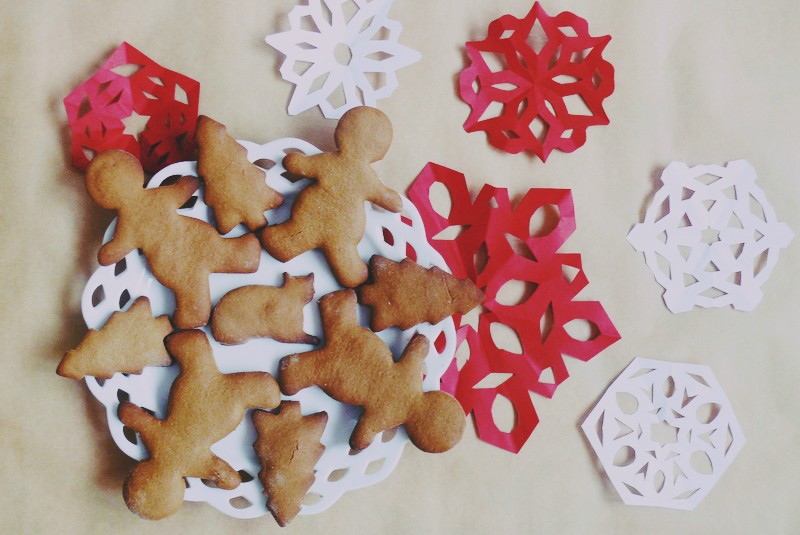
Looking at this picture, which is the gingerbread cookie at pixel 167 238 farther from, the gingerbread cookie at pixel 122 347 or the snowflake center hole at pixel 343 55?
the snowflake center hole at pixel 343 55

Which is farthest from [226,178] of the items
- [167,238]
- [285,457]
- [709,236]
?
[709,236]

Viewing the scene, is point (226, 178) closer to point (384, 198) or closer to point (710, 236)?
point (384, 198)

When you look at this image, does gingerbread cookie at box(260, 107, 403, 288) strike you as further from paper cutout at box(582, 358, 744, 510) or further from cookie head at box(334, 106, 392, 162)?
paper cutout at box(582, 358, 744, 510)

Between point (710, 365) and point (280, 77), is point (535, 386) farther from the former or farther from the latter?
point (280, 77)

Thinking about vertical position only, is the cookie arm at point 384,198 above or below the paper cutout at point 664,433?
above

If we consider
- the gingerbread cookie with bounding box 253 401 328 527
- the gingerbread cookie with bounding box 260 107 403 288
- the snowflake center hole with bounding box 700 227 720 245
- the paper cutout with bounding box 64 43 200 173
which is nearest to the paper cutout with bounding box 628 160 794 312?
the snowflake center hole with bounding box 700 227 720 245

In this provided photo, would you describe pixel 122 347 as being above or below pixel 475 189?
below

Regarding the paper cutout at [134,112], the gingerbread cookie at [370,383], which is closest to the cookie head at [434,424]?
the gingerbread cookie at [370,383]
